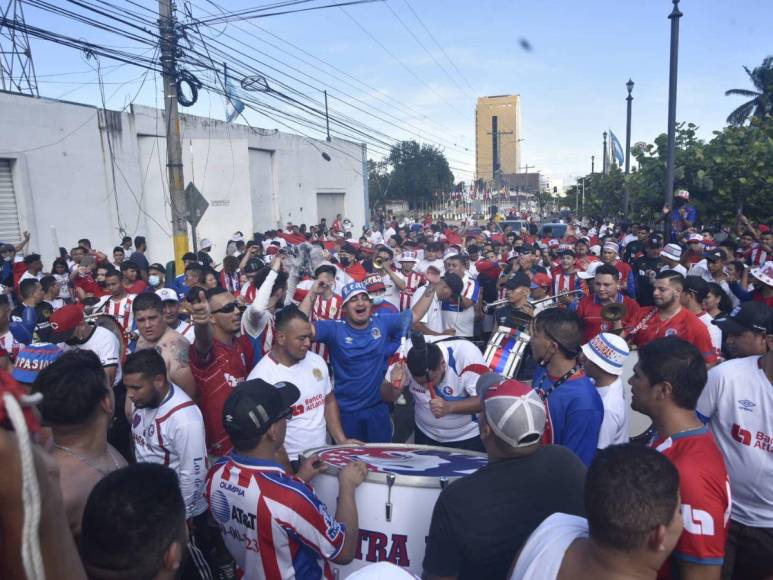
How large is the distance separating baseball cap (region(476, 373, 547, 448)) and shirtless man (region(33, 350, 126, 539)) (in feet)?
5.91

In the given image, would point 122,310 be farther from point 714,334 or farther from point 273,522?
point 714,334

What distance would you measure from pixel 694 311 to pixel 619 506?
4.95m

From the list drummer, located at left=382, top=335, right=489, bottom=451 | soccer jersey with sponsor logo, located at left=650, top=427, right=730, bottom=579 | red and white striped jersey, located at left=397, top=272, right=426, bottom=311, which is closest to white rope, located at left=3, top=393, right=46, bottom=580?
soccer jersey with sponsor logo, located at left=650, top=427, right=730, bottom=579

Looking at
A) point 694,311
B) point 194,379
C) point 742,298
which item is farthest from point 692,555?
point 742,298

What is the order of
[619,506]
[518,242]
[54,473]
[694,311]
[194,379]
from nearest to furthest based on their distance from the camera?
[54,473] → [619,506] → [194,379] → [694,311] → [518,242]

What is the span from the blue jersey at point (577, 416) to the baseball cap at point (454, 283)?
4039 mm

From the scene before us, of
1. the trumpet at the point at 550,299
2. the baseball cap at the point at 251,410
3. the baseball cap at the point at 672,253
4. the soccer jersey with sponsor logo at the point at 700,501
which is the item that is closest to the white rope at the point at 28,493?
the baseball cap at the point at 251,410

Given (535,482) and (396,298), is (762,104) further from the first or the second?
(535,482)

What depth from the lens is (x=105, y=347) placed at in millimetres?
4797

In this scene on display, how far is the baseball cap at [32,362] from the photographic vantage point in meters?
3.70

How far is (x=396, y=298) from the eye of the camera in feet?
30.9

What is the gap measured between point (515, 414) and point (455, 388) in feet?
6.31

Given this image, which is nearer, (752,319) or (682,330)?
(752,319)

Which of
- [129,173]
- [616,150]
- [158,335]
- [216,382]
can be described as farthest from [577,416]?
[616,150]
